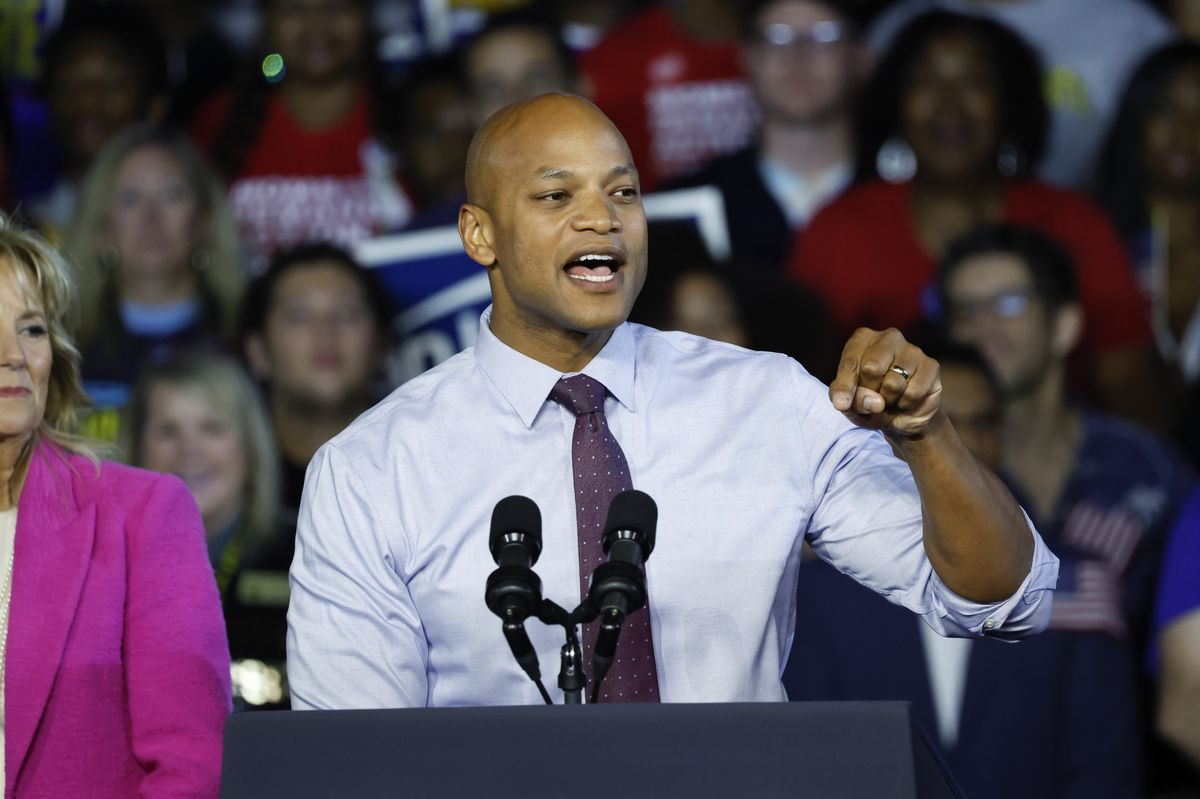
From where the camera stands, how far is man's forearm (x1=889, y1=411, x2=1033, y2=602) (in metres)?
2.02

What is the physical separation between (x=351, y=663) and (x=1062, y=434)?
99.9 inches

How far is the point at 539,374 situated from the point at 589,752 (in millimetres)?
723

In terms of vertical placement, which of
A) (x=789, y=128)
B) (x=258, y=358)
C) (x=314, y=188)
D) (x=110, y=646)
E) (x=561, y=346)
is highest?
(x=789, y=128)

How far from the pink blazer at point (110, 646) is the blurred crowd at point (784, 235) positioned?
1.46 metres

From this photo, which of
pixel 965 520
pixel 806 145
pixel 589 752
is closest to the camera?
pixel 589 752

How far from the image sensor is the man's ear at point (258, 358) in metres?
4.62

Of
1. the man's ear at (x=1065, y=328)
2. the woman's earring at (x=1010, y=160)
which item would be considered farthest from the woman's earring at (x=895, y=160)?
the man's ear at (x=1065, y=328)

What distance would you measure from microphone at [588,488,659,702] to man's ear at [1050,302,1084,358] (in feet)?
9.10

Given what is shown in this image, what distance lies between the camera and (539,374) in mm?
2316

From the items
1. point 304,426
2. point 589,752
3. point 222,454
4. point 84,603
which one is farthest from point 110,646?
point 304,426

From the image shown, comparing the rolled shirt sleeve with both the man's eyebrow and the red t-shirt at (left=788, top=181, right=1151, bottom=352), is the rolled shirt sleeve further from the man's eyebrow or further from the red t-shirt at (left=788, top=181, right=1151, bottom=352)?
the red t-shirt at (left=788, top=181, right=1151, bottom=352)

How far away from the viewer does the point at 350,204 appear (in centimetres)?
505

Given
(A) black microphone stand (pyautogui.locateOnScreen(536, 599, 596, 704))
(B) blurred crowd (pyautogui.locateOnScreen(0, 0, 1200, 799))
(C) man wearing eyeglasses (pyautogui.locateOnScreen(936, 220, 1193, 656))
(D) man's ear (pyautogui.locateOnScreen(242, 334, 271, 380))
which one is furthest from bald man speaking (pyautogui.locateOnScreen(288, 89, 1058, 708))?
(D) man's ear (pyautogui.locateOnScreen(242, 334, 271, 380))

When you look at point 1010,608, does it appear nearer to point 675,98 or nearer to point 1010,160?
point 1010,160
